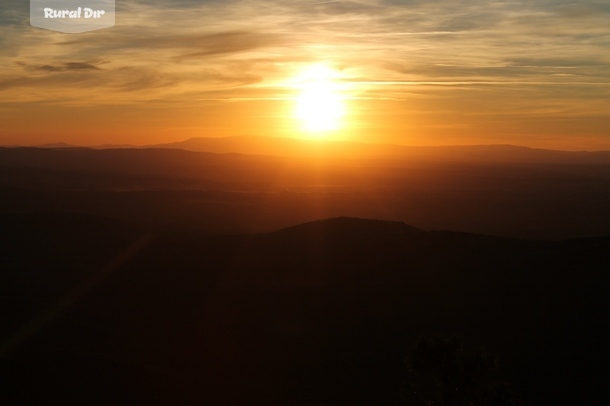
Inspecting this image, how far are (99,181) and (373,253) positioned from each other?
8146 cm

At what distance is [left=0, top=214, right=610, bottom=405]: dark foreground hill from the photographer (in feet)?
58.6

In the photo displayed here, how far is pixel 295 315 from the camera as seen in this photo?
2516cm

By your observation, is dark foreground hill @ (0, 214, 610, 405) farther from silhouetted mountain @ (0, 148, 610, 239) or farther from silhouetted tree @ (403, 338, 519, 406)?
silhouetted mountain @ (0, 148, 610, 239)

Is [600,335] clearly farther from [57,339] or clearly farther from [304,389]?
[57,339]

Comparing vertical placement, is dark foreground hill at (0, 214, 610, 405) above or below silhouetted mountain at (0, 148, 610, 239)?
above

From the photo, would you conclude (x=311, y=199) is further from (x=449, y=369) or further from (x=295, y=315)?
(x=449, y=369)

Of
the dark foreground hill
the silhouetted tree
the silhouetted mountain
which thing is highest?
the silhouetted tree

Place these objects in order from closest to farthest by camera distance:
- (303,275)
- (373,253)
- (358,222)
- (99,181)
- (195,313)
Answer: (195,313), (303,275), (373,253), (358,222), (99,181)

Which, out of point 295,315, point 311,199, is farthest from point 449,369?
point 311,199

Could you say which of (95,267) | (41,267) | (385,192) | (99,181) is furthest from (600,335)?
(99,181)

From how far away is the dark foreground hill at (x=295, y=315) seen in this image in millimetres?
17859

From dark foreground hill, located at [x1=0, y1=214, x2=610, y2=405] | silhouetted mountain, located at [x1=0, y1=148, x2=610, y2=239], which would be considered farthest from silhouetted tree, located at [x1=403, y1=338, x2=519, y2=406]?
silhouetted mountain, located at [x1=0, y1=148, x2=610, y2=239]

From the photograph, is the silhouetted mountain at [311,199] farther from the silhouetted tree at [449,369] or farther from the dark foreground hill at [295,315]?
the silhouetted tree at [449,369]

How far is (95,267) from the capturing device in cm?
3416
